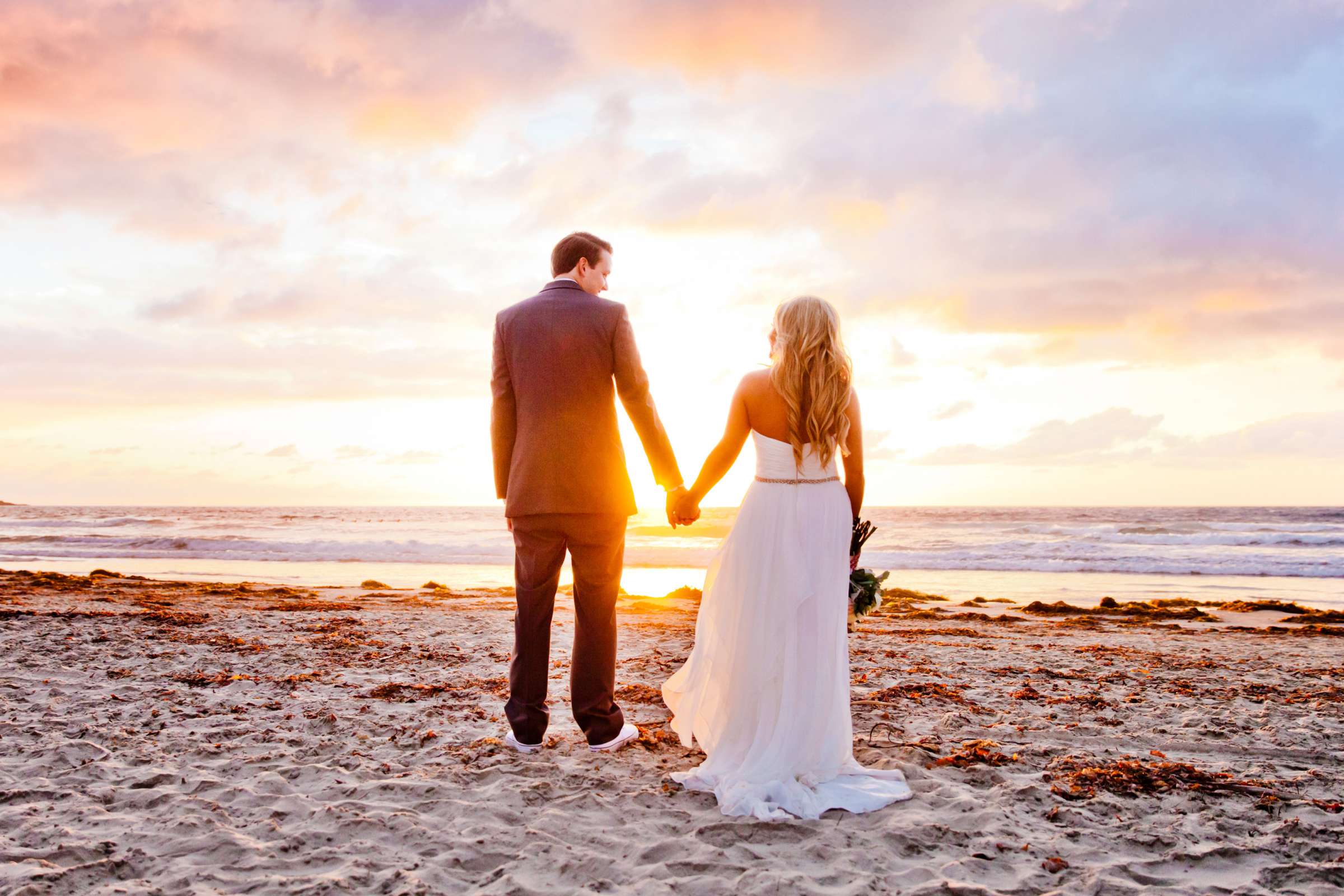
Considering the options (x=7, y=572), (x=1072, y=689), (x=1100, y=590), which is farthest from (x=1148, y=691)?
(x=7, y=572)

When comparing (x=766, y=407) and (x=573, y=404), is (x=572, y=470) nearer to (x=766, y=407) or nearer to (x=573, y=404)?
(x=573, y=404)

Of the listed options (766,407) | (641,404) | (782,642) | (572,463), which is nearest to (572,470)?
(572,463)

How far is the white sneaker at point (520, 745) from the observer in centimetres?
405

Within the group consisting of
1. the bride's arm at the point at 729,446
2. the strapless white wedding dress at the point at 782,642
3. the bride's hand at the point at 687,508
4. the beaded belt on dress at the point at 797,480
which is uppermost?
the bride's arm at the point at 729,446

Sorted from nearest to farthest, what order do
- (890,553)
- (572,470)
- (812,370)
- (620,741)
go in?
(812,370) < (572,470) < (620,741) < (890,553)

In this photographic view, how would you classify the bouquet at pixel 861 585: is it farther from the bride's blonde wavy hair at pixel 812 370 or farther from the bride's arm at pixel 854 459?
the bride's blonde wavy hair at pixel 812 370

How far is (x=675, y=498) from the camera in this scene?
3996 mm

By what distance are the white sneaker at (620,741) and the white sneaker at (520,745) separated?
0.88 feet

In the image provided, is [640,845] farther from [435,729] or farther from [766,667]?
[435,729]

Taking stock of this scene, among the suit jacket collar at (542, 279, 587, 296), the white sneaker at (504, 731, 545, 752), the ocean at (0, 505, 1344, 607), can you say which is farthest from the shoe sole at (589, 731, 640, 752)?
the ocean at (0, 505, 1344, 607)

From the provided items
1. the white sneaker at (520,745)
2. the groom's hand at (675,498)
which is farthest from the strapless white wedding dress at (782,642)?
the white sneaker at (520,745)

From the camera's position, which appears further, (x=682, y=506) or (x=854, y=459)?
(x=682, y=506)

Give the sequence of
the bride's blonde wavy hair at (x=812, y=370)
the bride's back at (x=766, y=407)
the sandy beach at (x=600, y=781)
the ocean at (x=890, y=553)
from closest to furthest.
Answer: the sandy beach at (x=600, y=781), the bride's blonde wavy hair at (x=812, y=370), the bride's back at (x=766, y=407), the ocean at (x=890, y=553)

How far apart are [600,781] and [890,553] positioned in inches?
765
